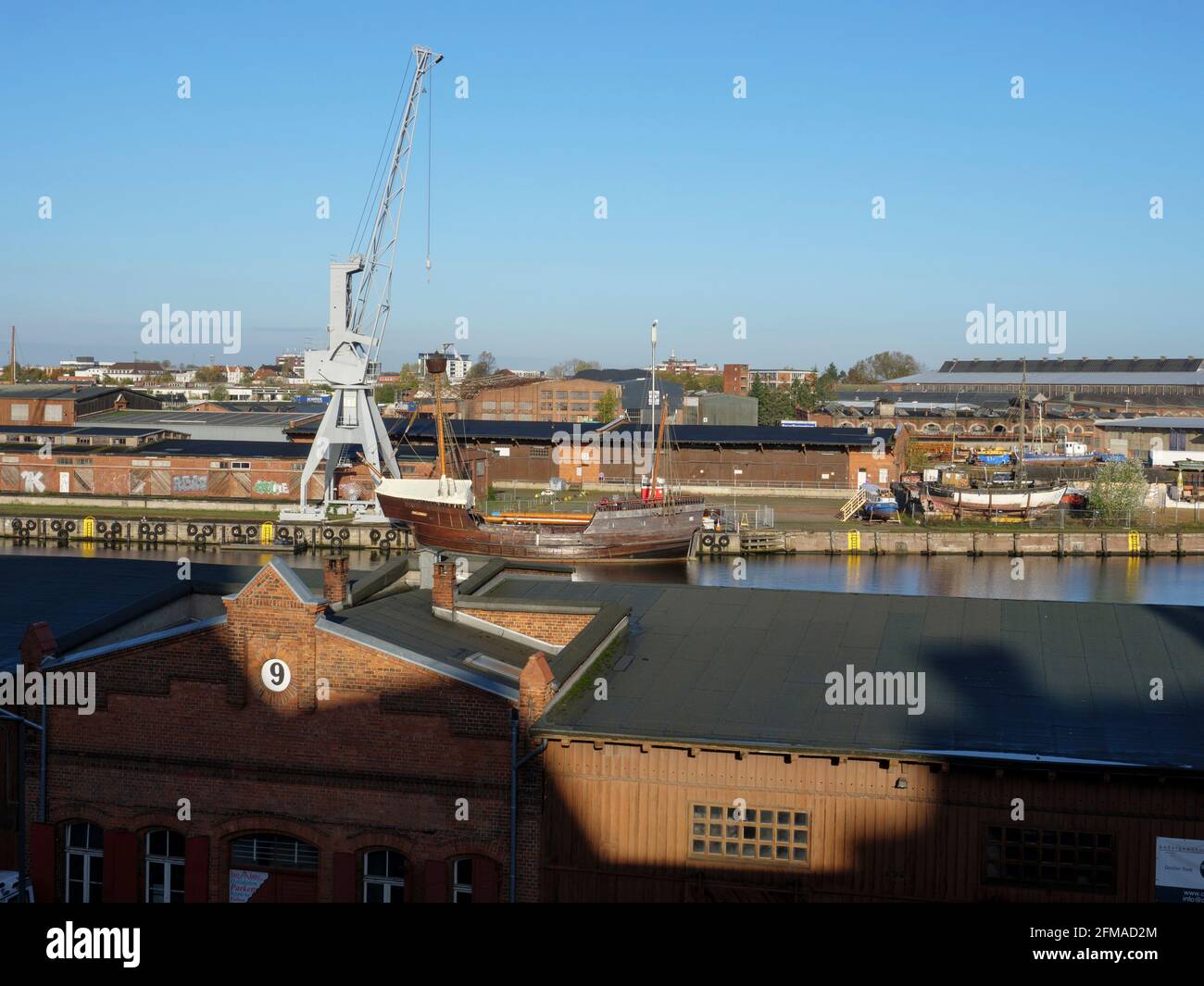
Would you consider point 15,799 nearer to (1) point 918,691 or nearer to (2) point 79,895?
(2) point 79,895

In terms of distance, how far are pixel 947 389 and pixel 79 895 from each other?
354ft

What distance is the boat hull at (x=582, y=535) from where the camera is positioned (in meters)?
44.7

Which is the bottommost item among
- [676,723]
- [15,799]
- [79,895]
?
[79,895]

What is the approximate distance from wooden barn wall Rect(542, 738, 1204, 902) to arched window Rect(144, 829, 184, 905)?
145 inches

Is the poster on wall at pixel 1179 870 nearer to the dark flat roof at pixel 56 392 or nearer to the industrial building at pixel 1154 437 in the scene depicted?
the industrial building at pixel 1154 437

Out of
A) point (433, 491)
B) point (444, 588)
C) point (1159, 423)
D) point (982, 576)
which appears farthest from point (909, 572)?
point (1159, 423)

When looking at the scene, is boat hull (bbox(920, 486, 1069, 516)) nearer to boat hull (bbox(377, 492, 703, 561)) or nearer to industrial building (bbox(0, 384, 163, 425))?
boat hull (bbox(377, 492, 703, 561))

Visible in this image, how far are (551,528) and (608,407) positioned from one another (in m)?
32.8

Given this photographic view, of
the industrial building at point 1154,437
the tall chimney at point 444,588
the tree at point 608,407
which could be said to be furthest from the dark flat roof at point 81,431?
the industrial building at point 1154,437

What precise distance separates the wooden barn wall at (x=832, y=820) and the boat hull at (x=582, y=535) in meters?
32.9

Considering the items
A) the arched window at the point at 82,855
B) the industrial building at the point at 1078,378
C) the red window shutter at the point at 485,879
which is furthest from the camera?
the industrial building at the point at 1078,378

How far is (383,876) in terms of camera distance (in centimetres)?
1196
